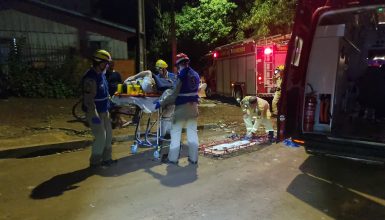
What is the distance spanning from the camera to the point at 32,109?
11805 millimetres

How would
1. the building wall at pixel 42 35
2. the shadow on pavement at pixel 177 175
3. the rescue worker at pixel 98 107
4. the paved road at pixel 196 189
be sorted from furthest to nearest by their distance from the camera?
the building wall at pixel 42 35, the rescue worker at pixel 98 107, the shadow on pavement at pixel 177 175, the paved road at pixel 196 189

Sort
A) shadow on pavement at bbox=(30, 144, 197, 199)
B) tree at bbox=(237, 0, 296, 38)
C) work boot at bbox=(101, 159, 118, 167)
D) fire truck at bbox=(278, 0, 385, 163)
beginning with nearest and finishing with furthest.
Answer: fire truck at bbox=(278, 0, 385, 163) → shadow on pavement at bbox=(30, 144, 197, 199) → work boot at bbox=(101, 159, 118, 167) → tree at bbox=(237, 0, 296, 38)

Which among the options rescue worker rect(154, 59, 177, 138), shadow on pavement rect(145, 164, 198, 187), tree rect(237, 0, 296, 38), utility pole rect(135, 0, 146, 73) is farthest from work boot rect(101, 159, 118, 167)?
tree rect(237, 0, 296, 38)

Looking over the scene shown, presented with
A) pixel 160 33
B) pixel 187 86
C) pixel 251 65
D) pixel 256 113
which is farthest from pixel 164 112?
pixel 160 33

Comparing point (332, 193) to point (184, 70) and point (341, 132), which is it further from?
point (184, 70)

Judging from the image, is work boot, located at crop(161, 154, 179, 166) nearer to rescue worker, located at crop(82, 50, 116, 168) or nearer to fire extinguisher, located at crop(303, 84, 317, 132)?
rescue worker, located at crop(82, 50, 116, 168)

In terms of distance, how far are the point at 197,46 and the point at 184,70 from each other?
18.7 metres

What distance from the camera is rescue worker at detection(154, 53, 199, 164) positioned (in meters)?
6.39

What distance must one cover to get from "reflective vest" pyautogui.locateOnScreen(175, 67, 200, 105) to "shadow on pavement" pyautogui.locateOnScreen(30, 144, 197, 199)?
1054 millimetres

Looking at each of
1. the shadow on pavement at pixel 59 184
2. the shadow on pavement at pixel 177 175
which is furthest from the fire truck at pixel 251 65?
the shadow on pavement at pixel 59 184

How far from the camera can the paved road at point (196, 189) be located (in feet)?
15.0

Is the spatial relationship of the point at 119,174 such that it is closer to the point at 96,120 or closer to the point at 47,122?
the point at 96,120

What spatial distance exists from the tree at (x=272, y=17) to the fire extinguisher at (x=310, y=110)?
12012 millimetres

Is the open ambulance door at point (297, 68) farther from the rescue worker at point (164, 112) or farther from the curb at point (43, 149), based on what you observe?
the curb at point (43, 149)
